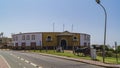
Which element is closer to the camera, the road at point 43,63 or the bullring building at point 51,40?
the road at point 43,63

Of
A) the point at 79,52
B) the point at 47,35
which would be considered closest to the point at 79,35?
the point at 47,35

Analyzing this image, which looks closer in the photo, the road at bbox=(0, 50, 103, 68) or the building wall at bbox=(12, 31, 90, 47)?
the road at bbox=(0, 50, 103, 68)

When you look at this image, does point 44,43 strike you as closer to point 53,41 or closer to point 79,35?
point 53,41

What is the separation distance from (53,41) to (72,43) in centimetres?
611

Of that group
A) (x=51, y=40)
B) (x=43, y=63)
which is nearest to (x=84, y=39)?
(x=51, y=40)

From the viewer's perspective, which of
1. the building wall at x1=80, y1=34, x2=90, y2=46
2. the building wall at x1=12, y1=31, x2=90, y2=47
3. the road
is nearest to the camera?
the road

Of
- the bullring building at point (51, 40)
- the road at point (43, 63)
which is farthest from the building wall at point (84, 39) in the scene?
the road at point (43, 63)

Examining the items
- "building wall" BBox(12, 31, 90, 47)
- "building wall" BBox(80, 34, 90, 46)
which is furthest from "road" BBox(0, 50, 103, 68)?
"building wall" BBox(80, 34, 90, 46)

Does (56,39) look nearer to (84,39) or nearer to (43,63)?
(84,39)

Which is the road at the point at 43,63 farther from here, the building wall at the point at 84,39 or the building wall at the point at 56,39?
the building wall at the point at 84,39

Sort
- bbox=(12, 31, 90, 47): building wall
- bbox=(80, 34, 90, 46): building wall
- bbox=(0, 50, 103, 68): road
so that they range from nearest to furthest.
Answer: bbox=(0, 50, 103, 68): road → bbox=(12, 31, 90, 47): building wall → bbox=(80, 34, 90, 46): building wall

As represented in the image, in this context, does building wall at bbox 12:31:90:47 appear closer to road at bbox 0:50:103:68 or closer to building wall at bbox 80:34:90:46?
building wall at bbox 80:34:90:46

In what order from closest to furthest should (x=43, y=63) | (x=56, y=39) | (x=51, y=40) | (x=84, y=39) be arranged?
(x=43, y=63) < (x=56, y=39) < (x=51, y=40) < (x=84, y=39)

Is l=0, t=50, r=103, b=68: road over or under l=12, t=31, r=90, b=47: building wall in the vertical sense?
under
